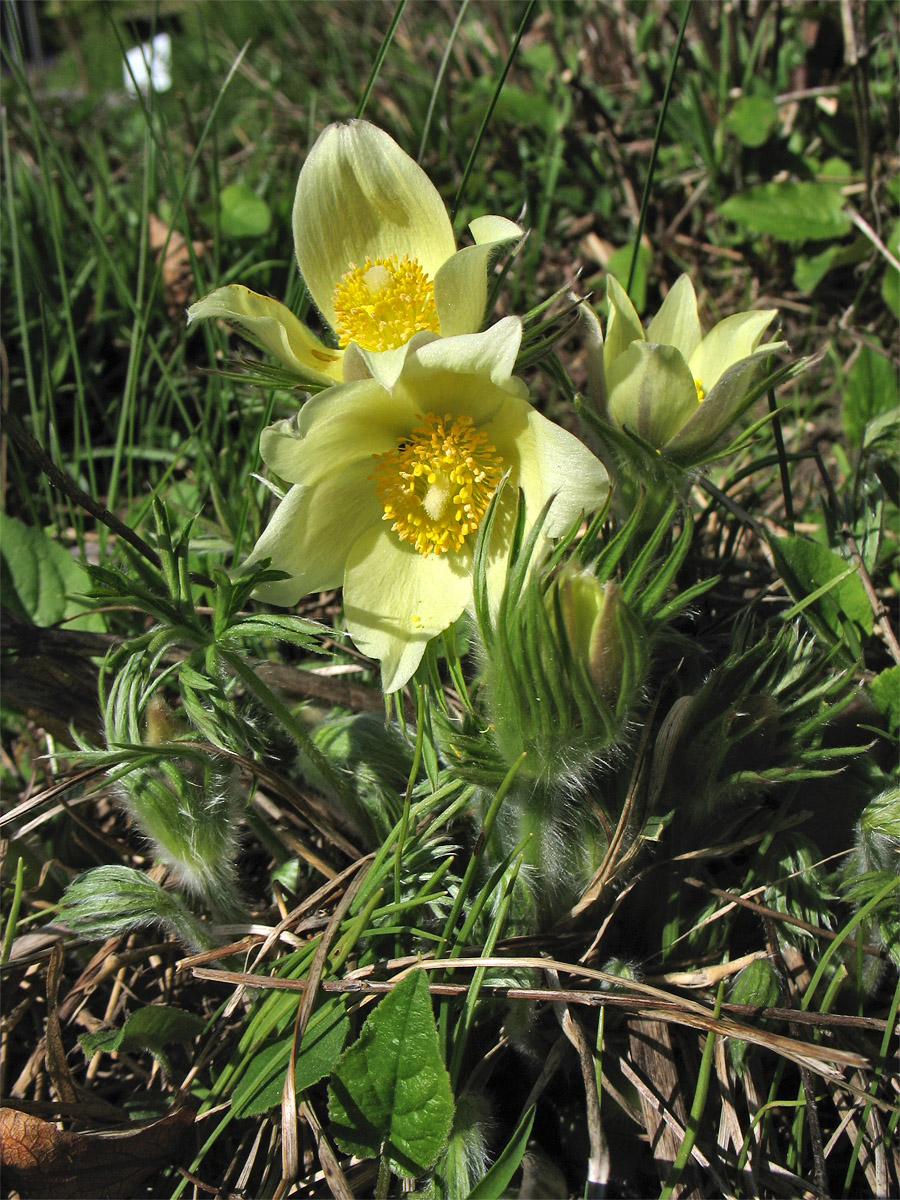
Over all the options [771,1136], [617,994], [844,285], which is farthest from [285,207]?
[771,1136]

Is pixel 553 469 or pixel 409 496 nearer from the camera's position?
pixel 553 469

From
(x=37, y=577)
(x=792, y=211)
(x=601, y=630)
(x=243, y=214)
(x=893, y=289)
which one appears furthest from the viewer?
(x=243, y=214)

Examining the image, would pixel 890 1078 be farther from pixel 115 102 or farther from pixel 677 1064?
pixel 115 102

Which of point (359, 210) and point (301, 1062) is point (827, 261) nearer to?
point (359, 210)

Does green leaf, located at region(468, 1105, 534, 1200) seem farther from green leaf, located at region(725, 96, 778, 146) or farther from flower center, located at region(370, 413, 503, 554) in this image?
green leaf, located at region(725, 96, 778, 146)

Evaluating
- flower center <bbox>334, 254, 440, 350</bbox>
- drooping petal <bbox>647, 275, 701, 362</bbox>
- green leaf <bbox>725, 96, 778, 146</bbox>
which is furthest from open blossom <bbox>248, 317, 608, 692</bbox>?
green leaf <bbox>725, 96, 778, 146</bbox>

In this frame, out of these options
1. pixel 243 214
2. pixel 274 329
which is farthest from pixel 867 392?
pixel 243 214

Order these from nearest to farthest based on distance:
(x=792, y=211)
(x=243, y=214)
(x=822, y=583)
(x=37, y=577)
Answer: (x=822, y=583) → (x=37, y=577) → (x=792, y=211) → (x=243, y=214)

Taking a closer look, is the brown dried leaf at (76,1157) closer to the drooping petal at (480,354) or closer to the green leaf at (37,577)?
the green leaf at (37,577)
